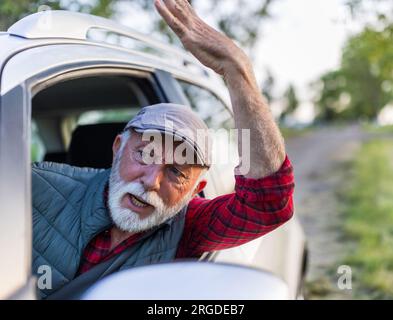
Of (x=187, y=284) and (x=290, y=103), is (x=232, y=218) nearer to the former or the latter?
(x=187, y=284)

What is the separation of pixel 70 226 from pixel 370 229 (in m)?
6.22

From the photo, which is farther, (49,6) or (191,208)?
(49,6)

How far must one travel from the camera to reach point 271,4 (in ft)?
38.1

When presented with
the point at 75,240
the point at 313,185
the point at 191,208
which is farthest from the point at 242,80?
the point at 313,185

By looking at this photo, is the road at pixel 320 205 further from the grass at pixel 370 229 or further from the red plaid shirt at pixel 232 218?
the red plaid shirt at pixel 232 218

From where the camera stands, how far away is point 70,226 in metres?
1.71

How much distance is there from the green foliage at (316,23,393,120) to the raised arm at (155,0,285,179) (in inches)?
153

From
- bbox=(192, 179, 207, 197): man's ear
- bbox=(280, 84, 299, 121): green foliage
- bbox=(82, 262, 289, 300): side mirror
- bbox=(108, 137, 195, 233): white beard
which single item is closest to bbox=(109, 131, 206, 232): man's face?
bbox=(108, 137, 195, 233): white beard

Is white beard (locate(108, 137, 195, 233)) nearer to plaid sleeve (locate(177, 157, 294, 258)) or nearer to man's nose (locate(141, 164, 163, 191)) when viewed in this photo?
man's nose (locate(141, 164, 163, 191))

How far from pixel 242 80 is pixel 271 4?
1058 centimetres

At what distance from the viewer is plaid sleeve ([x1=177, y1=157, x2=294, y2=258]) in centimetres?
171

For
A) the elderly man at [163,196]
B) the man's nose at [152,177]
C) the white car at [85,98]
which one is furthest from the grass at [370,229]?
the man's nose at [152,177]
